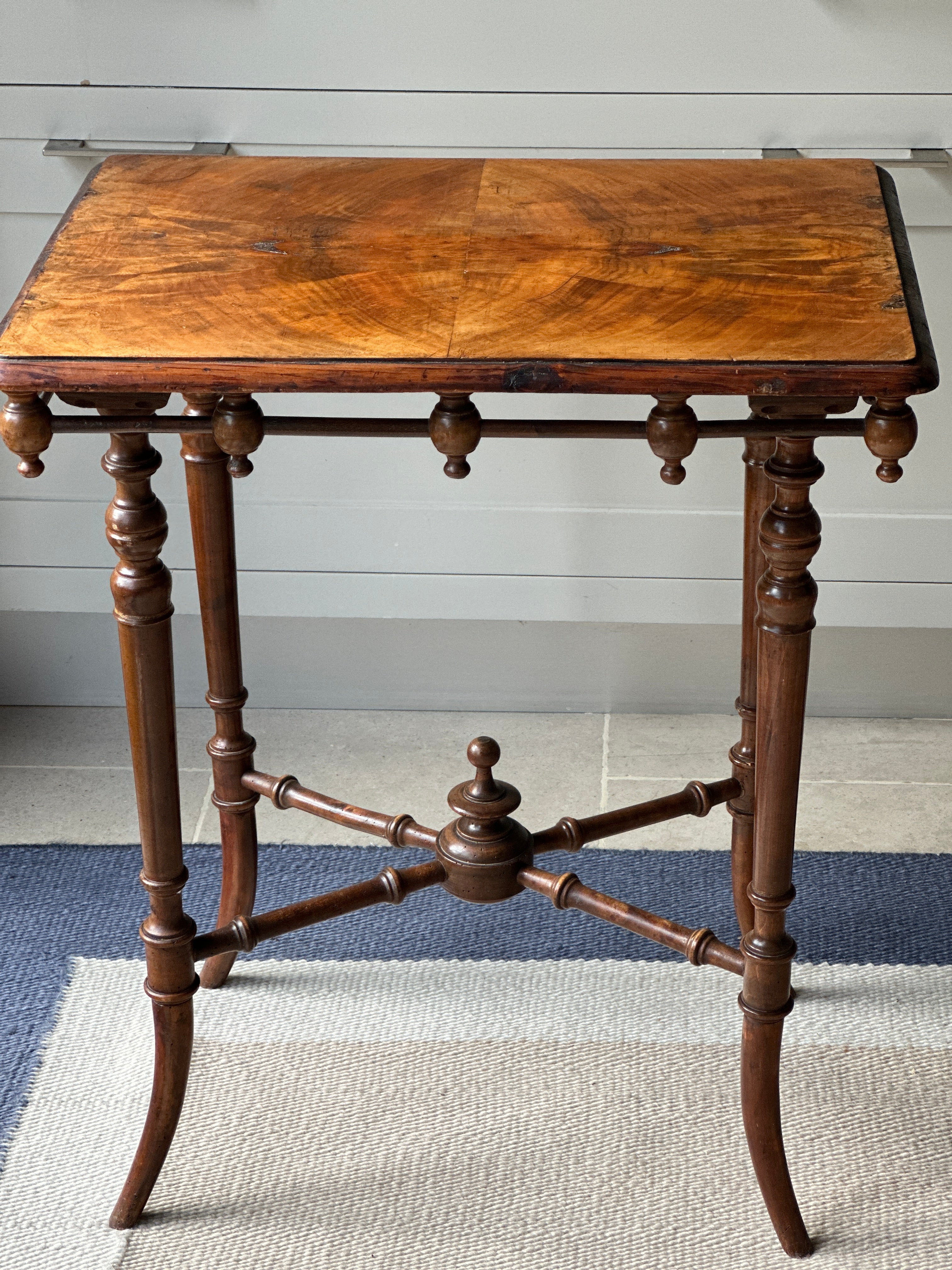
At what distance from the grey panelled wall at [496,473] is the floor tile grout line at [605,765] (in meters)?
0.05

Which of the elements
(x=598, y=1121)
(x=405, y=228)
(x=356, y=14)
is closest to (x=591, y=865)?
(x=598, y=1121)

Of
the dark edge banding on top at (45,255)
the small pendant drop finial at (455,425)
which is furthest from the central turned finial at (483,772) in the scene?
the dark edge banding on top at (45,255)

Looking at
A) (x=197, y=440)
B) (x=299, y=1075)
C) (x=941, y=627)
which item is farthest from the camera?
(x=941, y=627)

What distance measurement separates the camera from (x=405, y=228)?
43.1 inches

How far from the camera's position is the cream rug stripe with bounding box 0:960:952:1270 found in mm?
1202

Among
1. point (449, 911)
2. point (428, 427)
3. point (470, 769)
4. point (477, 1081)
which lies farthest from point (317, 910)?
point (470, 769)

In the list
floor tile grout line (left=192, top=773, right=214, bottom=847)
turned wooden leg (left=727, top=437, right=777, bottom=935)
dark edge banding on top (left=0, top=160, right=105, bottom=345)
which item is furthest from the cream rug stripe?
dark edge banding on top (left=0, top=160, right=105, bottom=345)

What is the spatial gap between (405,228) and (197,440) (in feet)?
0.93

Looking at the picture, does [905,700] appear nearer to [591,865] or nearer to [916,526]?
[916,526]

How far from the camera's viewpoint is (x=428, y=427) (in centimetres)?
99

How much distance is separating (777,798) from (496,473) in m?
0.73

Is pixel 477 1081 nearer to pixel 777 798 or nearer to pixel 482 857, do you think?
pixel 482 857

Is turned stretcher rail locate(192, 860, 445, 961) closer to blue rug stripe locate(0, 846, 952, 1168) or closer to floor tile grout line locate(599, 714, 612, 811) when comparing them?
blue rug stripe locate(0, 846, 952, 1168)

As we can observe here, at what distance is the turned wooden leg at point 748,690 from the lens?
51.7 inches
